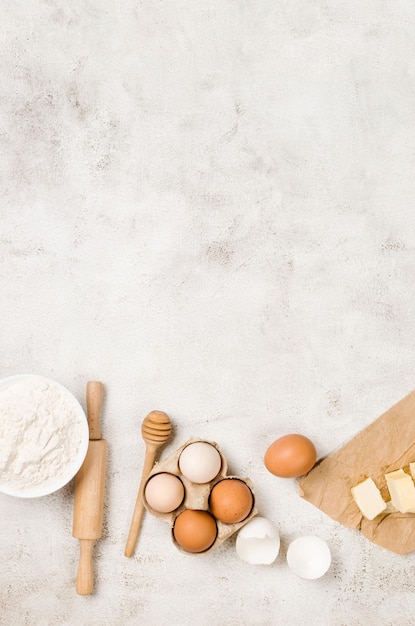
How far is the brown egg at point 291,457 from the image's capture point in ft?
3.73

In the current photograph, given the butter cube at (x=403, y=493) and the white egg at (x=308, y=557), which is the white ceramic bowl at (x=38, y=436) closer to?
the white egg at (x=308, y=557)

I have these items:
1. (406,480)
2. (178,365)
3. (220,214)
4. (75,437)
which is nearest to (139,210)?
(220,214)

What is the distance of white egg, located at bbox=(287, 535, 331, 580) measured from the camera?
1.18 meters

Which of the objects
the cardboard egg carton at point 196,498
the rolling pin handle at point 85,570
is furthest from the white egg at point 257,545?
the rolling pin handle at point 85,570

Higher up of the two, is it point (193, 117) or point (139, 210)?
point (193, 117)

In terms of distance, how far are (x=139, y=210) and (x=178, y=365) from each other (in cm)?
31

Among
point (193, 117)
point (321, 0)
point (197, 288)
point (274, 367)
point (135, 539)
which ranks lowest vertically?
point (135, 539)

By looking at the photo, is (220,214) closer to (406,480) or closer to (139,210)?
(139,210)

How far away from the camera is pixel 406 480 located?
45.9 inches

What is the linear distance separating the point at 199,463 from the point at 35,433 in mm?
285

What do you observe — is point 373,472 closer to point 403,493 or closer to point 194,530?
point 403,493

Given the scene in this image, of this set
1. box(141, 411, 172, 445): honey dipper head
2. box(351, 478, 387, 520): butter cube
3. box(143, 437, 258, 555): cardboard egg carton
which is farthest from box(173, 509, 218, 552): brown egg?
box(351, 478, 387, 520): butter cube

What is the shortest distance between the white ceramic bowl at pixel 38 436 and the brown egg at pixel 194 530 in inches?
8.1

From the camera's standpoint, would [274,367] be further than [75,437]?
Yes
